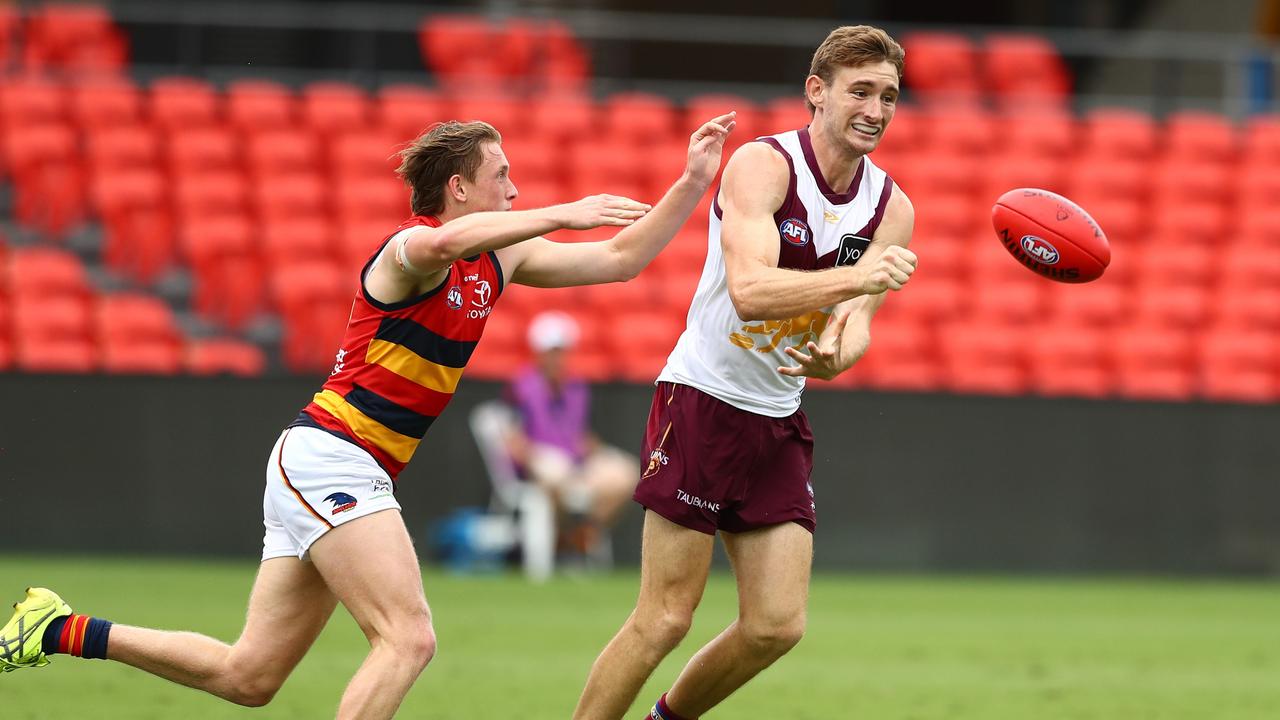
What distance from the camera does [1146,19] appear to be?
20.5 m

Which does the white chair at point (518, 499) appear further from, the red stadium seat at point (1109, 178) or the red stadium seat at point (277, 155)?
the red stadium seat at point (1109, 178)

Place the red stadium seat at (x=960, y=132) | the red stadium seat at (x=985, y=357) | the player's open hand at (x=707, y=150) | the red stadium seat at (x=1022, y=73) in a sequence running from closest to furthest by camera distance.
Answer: the player's open hand at (x=707, y=150)
the red stadium seat at (x=985, y=357)
the red stadium seat at (x=960, y=132)
the red stadium seat at (x=1022, y=73)

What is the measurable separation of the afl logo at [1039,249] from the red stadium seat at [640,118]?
10.2m

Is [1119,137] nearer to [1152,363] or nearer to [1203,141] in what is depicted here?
[1203,141]

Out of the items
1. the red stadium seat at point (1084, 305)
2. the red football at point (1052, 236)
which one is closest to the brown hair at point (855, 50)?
the red football at point (1052, 236)

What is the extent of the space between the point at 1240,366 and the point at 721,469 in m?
10.2

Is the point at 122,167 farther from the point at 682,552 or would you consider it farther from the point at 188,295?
the point at 682,552

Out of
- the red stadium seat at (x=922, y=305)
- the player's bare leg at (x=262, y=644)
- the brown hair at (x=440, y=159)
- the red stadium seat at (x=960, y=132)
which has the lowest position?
the player's bare leg at (x=262, y=644)

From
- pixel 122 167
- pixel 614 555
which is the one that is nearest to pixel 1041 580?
pixel 614 555

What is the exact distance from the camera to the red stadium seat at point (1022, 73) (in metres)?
16.9

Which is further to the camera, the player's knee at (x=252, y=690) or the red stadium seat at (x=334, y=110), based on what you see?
the red stadium seat at (x=334, y=110)

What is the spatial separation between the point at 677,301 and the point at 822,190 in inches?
347

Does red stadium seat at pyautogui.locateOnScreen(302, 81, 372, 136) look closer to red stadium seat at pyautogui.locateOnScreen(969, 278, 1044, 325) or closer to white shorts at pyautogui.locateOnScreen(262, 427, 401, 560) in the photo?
red stadium seat at pyautogui.locateOnScreen(969, 278, 1044, 325)

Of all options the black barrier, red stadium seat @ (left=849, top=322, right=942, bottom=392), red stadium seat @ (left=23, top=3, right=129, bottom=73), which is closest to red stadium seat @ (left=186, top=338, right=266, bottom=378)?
the black barrier
